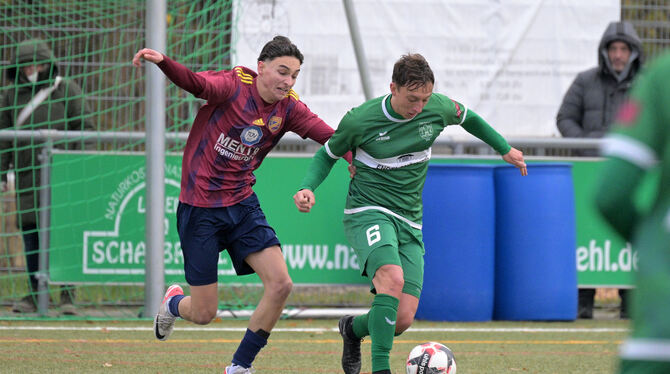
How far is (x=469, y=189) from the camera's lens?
8.78 m

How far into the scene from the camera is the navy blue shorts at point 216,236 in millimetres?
5762

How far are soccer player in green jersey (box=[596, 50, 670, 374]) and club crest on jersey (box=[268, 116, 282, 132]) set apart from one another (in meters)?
3.69

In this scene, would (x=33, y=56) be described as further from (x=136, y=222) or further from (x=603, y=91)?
(x=603, y=91)

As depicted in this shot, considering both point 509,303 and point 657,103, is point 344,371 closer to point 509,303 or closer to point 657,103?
point 509,303

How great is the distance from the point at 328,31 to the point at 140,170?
2.80 metres

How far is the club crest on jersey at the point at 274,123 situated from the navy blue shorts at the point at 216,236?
436 mm

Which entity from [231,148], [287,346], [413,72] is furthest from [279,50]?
[287,346]

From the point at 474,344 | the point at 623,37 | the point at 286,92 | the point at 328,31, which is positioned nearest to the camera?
the point at 286,92

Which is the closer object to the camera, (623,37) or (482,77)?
(623,37)

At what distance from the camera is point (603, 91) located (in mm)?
9664

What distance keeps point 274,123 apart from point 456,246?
10.8 ft

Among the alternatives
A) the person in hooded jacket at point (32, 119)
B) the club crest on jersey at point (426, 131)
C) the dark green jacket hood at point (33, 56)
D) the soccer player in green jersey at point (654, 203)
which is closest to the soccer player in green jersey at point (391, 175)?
the club crest on jersey at point (426, 131)

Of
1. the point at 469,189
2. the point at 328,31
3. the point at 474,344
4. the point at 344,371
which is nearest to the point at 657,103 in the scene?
the point at 344,371

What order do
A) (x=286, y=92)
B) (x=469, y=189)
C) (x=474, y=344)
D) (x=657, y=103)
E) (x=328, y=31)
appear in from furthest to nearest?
(x=328, y=31)
(x=469, y=189)
(x=474, y=344)
(x=286, y=92)
(x=657, y=103)
